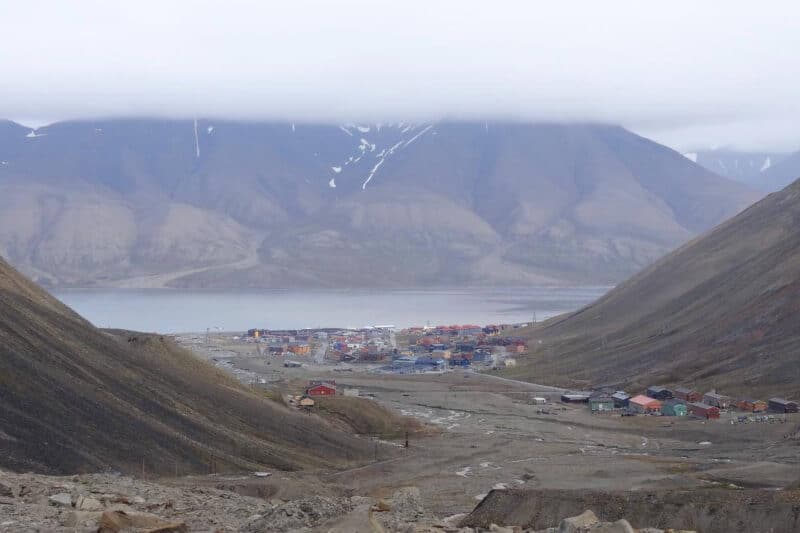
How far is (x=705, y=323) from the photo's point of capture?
90062 millimetres

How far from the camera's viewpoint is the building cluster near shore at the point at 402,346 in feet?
359

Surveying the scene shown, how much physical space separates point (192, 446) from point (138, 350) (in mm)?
11841

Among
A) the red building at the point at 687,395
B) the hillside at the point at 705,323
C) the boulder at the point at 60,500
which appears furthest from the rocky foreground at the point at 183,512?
the hillside at the point at 705,323

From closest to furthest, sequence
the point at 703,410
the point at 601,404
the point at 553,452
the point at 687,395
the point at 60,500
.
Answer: the point at 60,500 < the point at 553,452 < the point at 703,410 < the point at 687,395 < the point at 601,404

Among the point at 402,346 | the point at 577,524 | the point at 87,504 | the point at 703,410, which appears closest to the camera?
the point at 577,524

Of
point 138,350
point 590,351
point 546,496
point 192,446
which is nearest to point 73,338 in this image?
point 138,350

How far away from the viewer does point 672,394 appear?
7388cm

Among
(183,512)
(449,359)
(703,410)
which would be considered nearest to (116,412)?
(183,512)

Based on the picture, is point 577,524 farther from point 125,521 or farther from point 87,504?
point 87,504

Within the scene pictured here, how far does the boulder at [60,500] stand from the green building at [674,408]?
157 ft

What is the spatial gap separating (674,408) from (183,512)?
1834 inches

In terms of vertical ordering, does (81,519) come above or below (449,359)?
above

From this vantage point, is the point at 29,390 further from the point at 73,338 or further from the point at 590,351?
the point at 590,351

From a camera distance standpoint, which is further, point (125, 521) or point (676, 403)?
point (676, 403)
